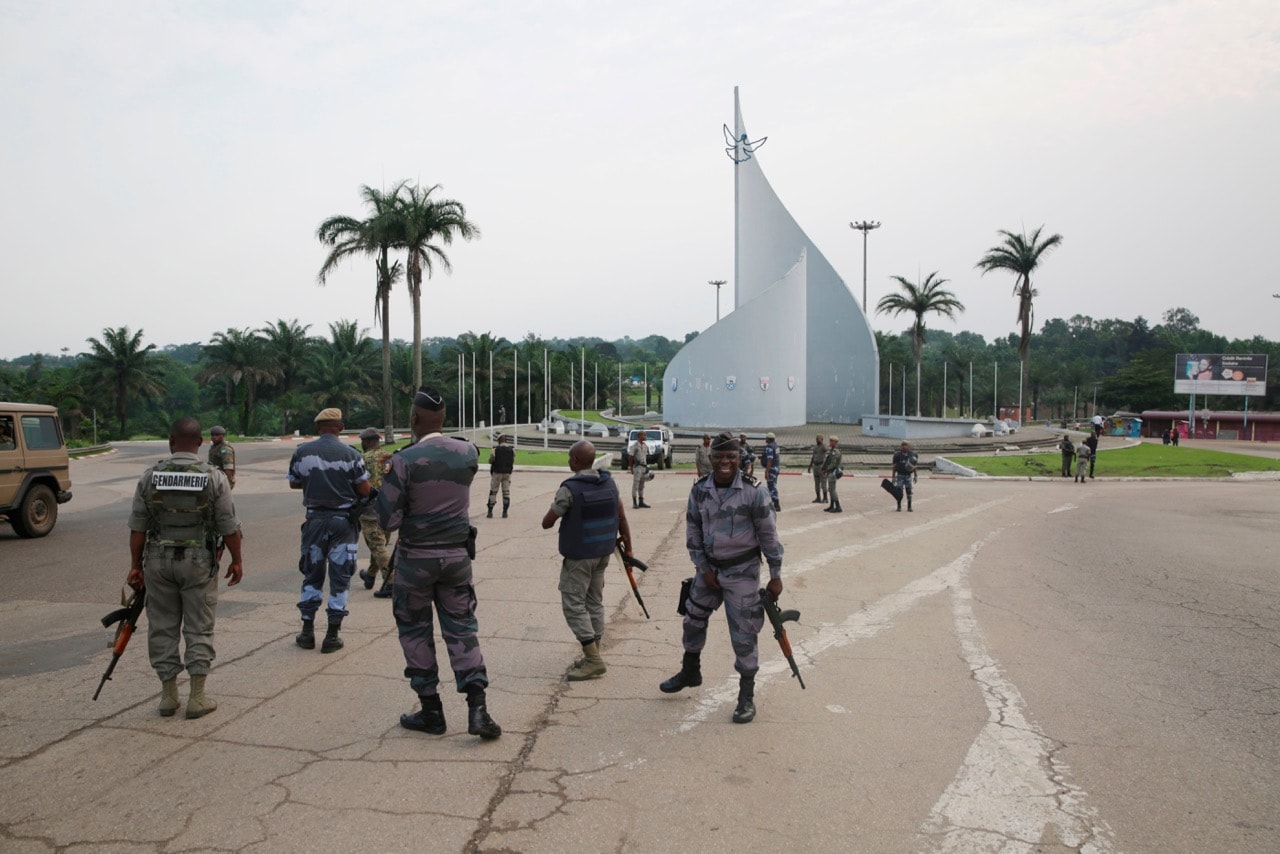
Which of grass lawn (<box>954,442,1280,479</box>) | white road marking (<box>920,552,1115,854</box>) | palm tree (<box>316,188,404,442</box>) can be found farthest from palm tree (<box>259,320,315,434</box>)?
white road marking (<box>920,552,1115,854</box>)

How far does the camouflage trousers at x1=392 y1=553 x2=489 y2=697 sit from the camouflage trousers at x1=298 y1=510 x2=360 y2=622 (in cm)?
194

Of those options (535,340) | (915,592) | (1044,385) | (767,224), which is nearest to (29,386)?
(535,340)

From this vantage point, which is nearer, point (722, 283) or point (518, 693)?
point (518, 693)

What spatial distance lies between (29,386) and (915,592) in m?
55.3

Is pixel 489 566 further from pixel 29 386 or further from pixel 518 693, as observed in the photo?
pixel 29 386

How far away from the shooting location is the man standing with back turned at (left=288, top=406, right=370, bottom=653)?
6.28 m

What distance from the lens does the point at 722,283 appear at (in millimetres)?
82625

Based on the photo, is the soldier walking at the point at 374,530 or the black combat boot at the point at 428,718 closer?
the black combat boot at the point at 428,718

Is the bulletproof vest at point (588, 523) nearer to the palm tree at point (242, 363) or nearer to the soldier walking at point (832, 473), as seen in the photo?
the soldier walking at point (832, 473)

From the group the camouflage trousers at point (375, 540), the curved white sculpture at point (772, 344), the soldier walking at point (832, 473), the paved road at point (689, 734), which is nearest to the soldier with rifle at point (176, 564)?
the paved road at point (689, 734)

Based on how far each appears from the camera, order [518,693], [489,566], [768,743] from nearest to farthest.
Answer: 1. [768,743]
2. [518,693]
3. [489,566]

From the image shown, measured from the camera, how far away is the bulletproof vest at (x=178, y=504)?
4.83 meters

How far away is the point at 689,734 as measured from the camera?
4.59 meters

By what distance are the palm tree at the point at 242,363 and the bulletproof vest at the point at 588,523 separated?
190ft
